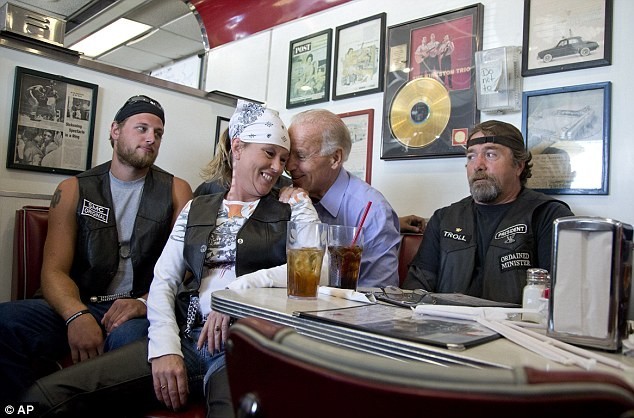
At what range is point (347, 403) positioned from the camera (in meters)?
0.48

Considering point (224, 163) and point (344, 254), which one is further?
point (224, 163)

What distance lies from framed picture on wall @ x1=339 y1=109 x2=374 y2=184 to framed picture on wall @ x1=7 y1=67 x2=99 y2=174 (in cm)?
145

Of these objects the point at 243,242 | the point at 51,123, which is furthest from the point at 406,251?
the point at 51,123

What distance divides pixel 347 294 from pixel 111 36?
18.7 ft

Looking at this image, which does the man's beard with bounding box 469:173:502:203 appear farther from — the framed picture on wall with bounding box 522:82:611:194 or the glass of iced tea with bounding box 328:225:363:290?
the glass of iced tea with bounding box 328:225:363:290

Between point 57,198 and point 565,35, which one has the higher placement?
point 565,35

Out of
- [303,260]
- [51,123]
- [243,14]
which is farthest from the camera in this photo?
[243,14]

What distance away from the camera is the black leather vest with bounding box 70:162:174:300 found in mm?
2092

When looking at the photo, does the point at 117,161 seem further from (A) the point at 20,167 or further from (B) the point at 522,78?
(B) the point at 522,78

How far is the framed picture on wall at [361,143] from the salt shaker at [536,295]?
70.8 inches

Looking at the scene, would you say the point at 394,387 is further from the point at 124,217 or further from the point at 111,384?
the point at 124,217

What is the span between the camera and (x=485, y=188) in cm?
212

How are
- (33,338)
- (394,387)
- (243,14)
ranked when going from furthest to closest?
1. (243,14)
2. (33,338)
3. (394,387)

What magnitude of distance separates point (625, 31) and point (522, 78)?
1.41 feet
